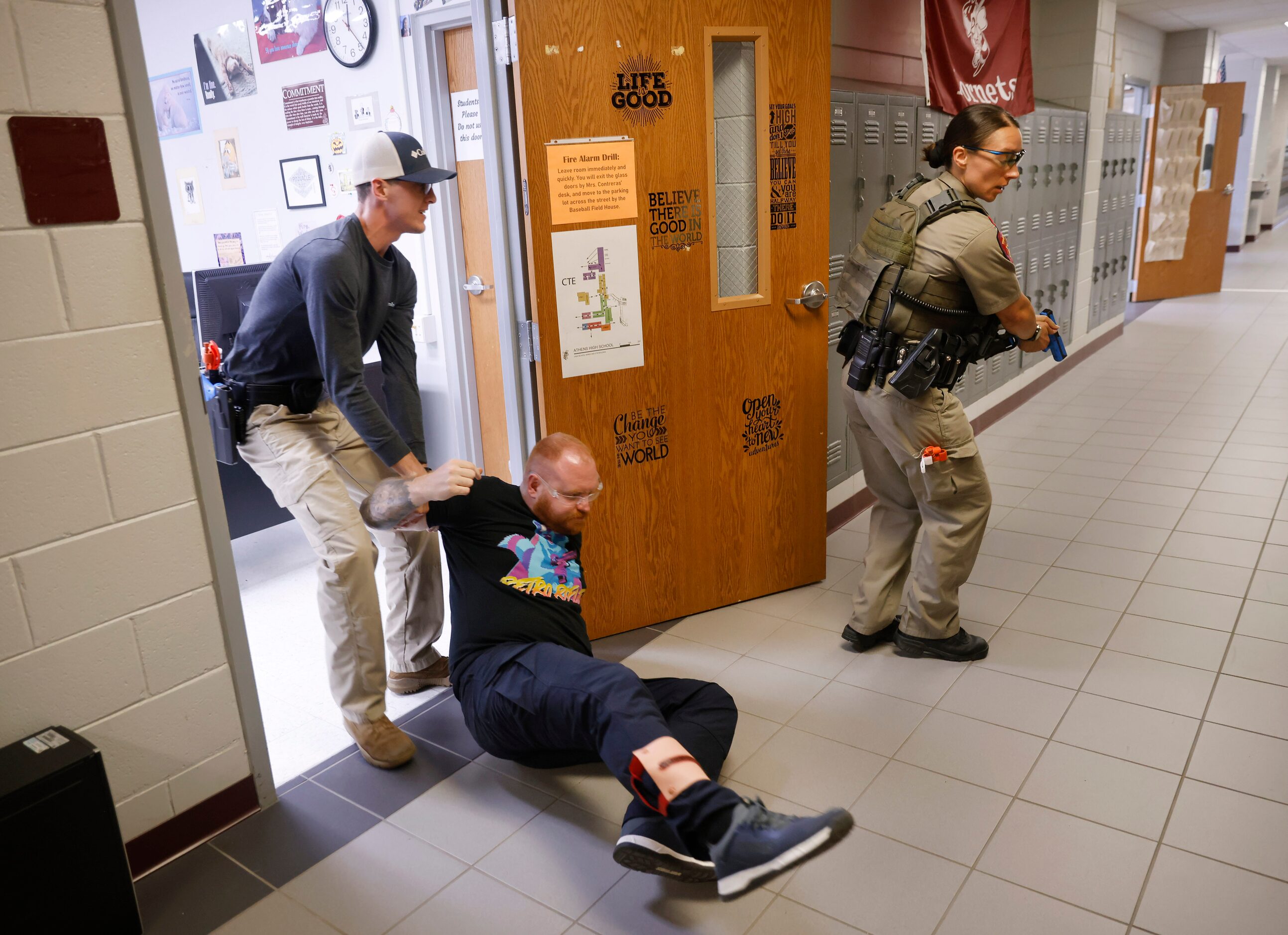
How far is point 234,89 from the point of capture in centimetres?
464

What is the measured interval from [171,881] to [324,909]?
0.38 meters

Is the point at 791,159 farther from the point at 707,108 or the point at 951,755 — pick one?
the point at 951,755

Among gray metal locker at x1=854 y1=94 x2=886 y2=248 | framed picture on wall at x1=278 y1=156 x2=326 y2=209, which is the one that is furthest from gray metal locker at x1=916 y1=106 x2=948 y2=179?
framed picture on wall at x1=278 y1=156 x2=326 y2=209

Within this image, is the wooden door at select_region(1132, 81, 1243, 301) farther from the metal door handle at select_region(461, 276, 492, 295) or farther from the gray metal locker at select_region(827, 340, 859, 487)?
the metal door handle at select_region(461, 276, 492, 295)

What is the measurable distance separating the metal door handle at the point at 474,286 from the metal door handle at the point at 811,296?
1.53 m

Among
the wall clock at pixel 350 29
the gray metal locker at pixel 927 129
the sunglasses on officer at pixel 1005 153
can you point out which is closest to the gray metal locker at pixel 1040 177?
the gray metal locker at pixel 927 129

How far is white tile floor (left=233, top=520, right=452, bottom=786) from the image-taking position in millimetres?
2572

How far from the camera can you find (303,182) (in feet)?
14.9

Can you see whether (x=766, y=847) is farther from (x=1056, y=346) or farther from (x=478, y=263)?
(x=478, y=263)

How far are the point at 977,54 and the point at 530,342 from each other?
122 inches

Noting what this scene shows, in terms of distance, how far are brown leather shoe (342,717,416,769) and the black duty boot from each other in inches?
59.8

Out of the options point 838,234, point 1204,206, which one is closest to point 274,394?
point 838,234

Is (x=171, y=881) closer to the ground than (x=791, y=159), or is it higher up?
closer to the ground

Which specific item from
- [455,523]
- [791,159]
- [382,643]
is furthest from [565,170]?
[382,643]
